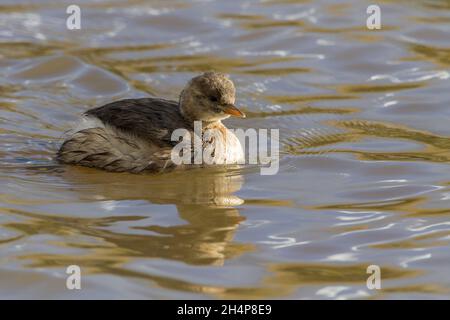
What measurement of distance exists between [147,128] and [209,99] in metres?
0.65

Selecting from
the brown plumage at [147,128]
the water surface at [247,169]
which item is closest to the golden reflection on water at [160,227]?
the water surface at [247,169]

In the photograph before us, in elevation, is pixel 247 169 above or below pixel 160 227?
above

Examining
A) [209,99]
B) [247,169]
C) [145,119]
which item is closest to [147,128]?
[145,119]

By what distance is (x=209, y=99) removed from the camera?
963 cm

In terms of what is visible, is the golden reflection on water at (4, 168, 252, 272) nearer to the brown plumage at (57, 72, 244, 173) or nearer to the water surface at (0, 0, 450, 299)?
the water surface at (0, 0, 450, 299)

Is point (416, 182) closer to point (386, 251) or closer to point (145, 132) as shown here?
point (386, 251)

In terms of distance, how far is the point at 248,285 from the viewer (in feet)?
23.5

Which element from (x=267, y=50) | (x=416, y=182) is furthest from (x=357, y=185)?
(x=267, y=50)

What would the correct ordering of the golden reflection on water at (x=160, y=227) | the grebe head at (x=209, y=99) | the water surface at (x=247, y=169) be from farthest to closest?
the grebe head at (x=209, y=99) → the golden reflection on water at (x=160, y=227) → the water surface at (x=247, y=169)

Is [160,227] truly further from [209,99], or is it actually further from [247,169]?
[209,99]

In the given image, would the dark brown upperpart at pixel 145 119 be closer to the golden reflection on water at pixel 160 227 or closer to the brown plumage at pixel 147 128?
the brown plumage at pixel 147 128

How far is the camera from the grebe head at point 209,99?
9.56 metres

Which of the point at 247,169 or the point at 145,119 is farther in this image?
the point at 247,169

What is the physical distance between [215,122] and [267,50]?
3475mm
